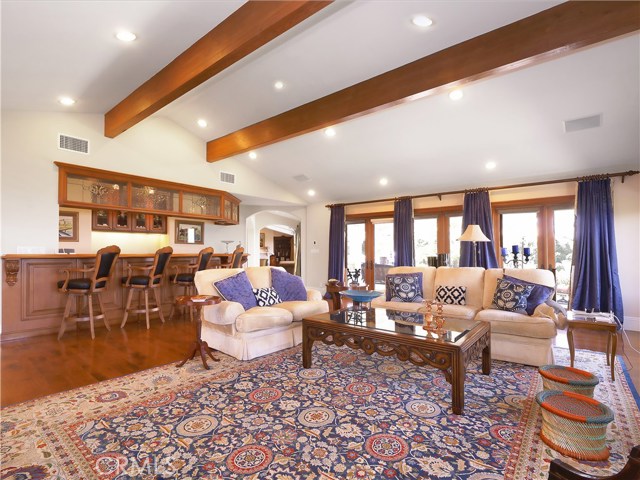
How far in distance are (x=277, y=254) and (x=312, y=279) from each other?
19.2 ft

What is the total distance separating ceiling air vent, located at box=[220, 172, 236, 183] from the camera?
6.88 meters

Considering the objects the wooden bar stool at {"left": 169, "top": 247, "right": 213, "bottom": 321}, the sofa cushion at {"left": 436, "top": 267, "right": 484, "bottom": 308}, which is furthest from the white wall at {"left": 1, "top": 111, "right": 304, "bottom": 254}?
the sofa cushion at {"left": 436, "top": 267, "right": 484, "bottom": 308}

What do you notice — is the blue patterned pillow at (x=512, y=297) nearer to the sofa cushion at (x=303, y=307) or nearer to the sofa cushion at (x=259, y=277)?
the sofa cushion at (x=303, y=307)

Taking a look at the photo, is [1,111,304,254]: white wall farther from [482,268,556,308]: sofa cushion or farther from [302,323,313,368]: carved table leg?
[482,268,556,308]: sofa cushion

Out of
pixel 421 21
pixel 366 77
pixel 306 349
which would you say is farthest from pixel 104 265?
pixel 421 21

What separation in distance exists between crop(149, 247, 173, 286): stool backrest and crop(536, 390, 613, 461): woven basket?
182 inches

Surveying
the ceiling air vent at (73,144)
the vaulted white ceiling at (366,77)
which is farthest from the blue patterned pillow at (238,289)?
the ceiling air vent at (73,144)

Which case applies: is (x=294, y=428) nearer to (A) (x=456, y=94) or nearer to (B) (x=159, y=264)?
(B) (x=159, y=264)

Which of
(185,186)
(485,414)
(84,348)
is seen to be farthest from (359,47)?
(84,348)

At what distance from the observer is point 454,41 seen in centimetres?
332

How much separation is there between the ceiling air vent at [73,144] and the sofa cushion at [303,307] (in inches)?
149

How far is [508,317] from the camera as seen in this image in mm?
3248

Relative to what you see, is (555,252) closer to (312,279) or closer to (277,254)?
(312,279)

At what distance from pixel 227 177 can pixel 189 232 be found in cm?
172
